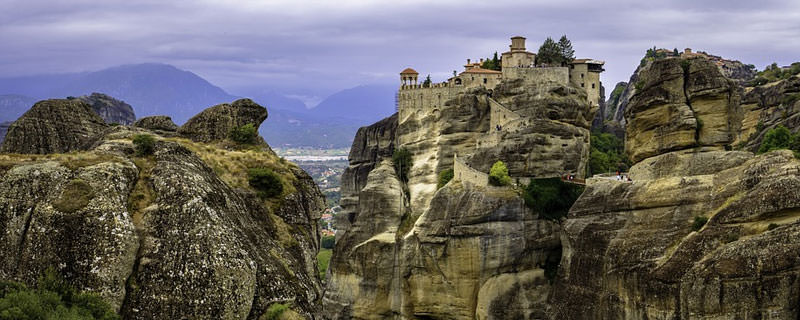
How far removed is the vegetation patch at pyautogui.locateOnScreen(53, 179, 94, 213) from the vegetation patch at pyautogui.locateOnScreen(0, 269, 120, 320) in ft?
4.38

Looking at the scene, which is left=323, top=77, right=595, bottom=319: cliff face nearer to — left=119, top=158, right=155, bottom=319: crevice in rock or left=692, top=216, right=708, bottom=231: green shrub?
left=692, top=216, right=708, bottom=231: green shrub

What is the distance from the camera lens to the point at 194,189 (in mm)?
17469

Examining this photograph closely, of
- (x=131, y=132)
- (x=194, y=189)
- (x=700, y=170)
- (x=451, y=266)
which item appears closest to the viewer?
(x=194, y=189)

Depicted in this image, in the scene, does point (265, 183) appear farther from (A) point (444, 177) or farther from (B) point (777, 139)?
(B) point (777, 139)

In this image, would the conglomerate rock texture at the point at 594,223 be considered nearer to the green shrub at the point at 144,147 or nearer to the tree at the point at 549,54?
the tree at the point at 549,54

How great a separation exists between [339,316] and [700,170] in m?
37.6

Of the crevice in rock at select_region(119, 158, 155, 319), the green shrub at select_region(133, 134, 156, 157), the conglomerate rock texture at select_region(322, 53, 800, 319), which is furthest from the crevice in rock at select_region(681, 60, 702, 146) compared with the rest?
the crevice in rock at select_region(119, 158, 155, 319)

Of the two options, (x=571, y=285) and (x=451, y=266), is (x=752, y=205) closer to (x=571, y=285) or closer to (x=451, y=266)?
(x=571, y=285)

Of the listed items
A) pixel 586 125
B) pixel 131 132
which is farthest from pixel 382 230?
pixel 131 132

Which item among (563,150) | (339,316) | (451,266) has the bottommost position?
(339,316)

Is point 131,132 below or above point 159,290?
above

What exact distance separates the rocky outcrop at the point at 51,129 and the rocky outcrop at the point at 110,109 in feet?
297

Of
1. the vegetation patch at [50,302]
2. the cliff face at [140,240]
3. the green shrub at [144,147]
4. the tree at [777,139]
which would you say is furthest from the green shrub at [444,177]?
the vegetation patch at [50,302]

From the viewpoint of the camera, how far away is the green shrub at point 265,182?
2309 centimetres
